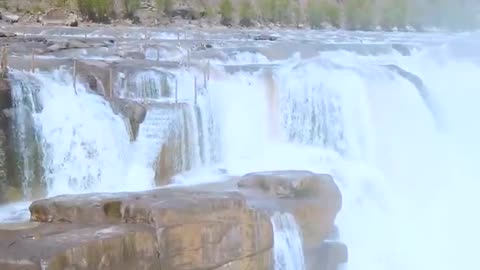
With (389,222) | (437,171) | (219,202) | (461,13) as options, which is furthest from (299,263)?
(461,13)

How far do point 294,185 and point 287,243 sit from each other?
1.06m

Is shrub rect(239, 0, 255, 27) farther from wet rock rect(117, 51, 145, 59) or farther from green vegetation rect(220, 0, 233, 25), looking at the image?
wet rock rect(117, 51, 145, 59)

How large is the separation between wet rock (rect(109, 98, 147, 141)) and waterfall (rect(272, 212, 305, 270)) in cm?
391

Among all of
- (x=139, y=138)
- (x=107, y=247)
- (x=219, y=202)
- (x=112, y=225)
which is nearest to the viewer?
(x=107, y=247)

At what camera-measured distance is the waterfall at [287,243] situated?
9.68 m

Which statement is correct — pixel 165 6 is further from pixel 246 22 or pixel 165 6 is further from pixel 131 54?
pixel 131 54

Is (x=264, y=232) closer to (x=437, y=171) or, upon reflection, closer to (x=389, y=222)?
(x=389, y=222)

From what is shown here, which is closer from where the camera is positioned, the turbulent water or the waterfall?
the waterfall

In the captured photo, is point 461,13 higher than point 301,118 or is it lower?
higher

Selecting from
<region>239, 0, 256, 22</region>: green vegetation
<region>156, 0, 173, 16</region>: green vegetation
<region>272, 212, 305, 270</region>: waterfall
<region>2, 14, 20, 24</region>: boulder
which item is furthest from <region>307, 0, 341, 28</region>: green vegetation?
<region>272, 212, 305, 270</region>: waterfall

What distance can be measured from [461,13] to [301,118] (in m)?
34.9

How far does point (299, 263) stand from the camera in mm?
10055

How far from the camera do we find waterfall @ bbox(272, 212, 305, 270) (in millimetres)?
9680

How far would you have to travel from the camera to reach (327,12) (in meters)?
41.8
